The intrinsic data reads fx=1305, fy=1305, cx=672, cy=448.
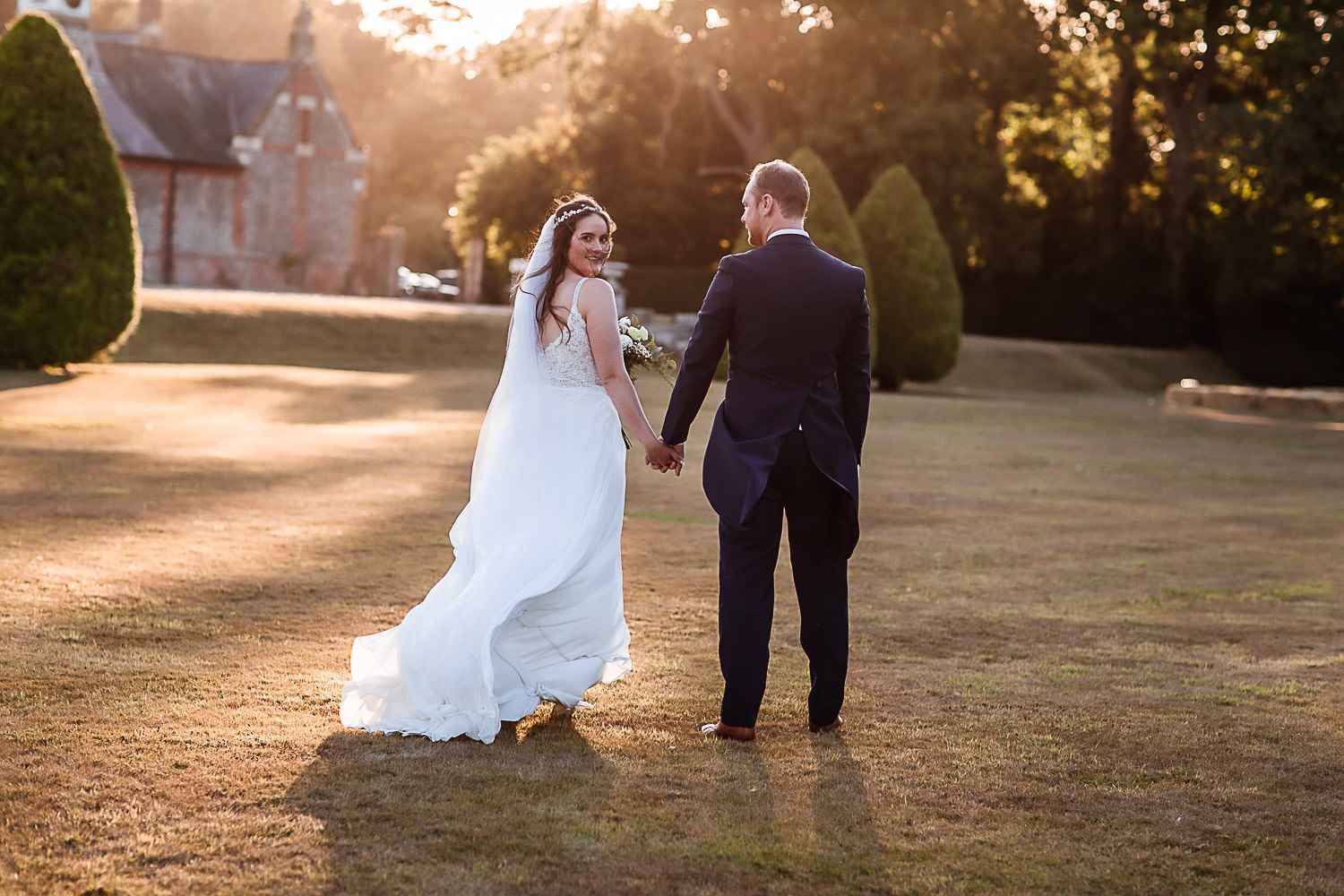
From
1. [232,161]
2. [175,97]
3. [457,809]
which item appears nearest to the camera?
[457,809]

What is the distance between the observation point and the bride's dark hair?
16.8 ft

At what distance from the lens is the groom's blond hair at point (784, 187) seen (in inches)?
188

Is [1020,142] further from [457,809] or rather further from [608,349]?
[457,809]

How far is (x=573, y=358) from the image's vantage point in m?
5.17

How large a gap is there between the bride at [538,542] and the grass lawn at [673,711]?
19 centimetres

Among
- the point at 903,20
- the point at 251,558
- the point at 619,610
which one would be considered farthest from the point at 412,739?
the point at 903,20

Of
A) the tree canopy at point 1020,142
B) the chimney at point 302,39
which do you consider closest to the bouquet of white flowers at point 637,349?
the tree canopy at point 1020,142

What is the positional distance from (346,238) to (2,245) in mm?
30451

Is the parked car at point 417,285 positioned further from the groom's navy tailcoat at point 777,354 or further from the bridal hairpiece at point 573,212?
the groom's navy tailcoat at point 777,354

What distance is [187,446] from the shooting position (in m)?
13.1

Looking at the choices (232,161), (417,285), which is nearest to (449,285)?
(417,285)

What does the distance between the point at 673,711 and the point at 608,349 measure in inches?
58.2

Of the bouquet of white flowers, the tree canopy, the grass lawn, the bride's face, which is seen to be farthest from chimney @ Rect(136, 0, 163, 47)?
the bride's face

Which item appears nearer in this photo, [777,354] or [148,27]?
[777,354]
